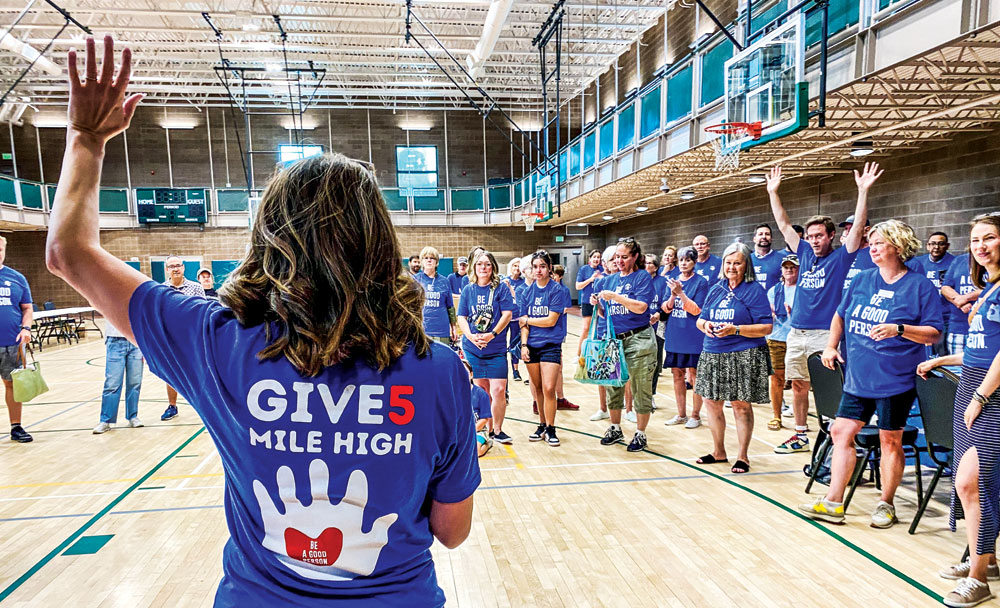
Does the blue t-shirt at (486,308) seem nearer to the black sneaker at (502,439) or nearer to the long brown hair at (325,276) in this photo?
the black sneaker at (502,439)

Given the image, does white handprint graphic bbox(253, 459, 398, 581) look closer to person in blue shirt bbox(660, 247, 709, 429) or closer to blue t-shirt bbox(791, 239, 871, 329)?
blue t-shirt bbox(791, 239, 871, 329)

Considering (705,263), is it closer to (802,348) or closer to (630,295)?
(802,348)

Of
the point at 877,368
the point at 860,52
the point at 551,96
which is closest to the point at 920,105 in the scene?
the point at 860,52

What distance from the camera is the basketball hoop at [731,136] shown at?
244 inches

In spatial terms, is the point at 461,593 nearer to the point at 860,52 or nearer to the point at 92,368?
the point at 860,52

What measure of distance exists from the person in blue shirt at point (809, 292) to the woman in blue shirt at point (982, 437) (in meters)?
1.89

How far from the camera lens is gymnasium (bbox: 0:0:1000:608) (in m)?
0.93

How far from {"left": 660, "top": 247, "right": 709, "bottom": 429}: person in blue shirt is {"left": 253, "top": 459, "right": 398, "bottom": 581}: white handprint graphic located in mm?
5230

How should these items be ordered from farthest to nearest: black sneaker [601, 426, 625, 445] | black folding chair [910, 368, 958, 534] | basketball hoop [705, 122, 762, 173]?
basketball hoop [705, 122, 762, 173]
black sneaker [601, 426, 625, 445]
black folding chair [910, 368, 958, 534]

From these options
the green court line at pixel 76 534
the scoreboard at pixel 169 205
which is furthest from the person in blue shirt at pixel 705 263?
the scoreboard at pixel 169 205

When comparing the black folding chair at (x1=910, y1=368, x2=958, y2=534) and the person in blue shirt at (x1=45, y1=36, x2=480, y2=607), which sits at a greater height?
the person in blue shirt at (x1=45, y1=36, x2=480, y2=607)

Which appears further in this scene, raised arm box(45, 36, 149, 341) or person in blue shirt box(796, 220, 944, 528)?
A: person in blue shirt box(796, 220, 944, 528)

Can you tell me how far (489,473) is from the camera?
15.4 feet

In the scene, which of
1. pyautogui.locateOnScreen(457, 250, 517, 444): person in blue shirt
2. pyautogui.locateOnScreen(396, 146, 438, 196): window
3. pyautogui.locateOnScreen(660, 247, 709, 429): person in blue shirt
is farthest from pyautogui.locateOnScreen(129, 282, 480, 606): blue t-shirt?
pyautogui.locateOnScreen(396, 146, 438, 196): window
